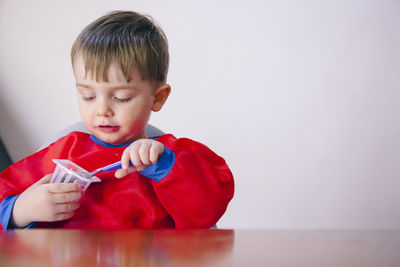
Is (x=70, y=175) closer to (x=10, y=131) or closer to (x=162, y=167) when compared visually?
(x=162, y=167)

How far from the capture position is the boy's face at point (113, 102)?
0.96 metres

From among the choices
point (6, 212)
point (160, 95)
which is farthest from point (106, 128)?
point (6, 212)

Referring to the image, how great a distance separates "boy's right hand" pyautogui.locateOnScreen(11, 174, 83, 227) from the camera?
0.87 meters

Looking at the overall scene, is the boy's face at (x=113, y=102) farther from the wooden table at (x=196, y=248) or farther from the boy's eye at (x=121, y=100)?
the wooden table at (x=196, y=248)

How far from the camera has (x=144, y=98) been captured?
1015 millimetres

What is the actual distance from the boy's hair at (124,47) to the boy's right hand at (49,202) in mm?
246

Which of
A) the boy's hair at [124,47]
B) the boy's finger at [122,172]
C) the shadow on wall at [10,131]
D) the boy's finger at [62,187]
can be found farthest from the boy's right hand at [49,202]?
the shadow on wall at [10,131]

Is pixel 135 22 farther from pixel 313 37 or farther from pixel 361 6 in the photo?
pixel 361 6

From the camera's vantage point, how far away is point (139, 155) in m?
0.82

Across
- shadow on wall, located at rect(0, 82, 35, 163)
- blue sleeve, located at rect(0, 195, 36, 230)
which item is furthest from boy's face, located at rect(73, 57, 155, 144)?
shadow on wall, located at rect(0, 82, 35, 163)

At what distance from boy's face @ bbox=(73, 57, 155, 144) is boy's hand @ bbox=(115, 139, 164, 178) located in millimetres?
168

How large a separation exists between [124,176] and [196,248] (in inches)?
22.9

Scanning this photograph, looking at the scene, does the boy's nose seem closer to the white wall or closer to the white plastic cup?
the white plastic cup

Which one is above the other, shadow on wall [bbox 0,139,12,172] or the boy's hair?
the boy's hair
